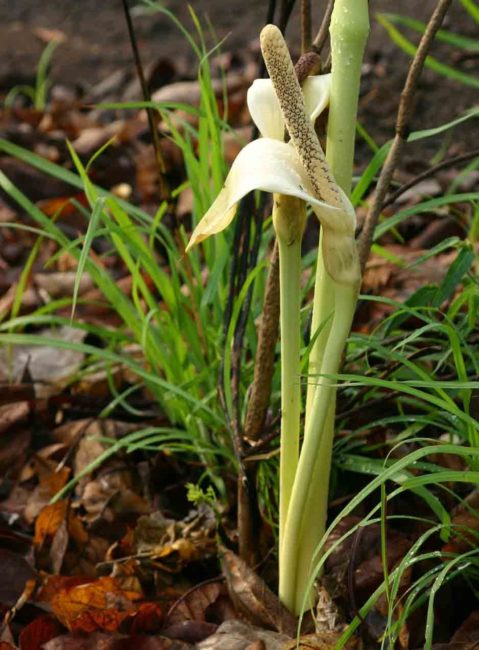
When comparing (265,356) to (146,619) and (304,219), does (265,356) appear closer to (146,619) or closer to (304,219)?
(304,219)

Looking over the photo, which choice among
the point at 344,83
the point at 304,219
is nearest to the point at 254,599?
the point at 304,219

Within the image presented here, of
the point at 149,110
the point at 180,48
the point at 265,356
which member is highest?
the point at 149,110

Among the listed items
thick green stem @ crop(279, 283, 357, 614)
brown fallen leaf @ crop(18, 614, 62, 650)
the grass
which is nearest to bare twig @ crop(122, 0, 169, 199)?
the grass

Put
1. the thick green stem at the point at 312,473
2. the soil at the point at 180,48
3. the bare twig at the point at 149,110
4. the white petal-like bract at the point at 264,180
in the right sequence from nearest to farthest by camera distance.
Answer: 1. the white petal-like bract at the point at 264,180
2. the thick green stem at the point at 312,473
3. the bare twig at the point at 149,110
4. the soil at the point at 180,48

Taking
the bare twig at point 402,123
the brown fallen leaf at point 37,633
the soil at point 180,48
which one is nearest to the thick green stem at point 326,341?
the bare twig at point 402,123

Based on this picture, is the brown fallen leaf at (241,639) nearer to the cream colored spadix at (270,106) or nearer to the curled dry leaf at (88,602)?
the curled dry leaf at (88,602)

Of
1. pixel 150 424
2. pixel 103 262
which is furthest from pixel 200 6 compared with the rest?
pixel 150 424

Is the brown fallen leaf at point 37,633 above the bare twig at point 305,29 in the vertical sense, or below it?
below
